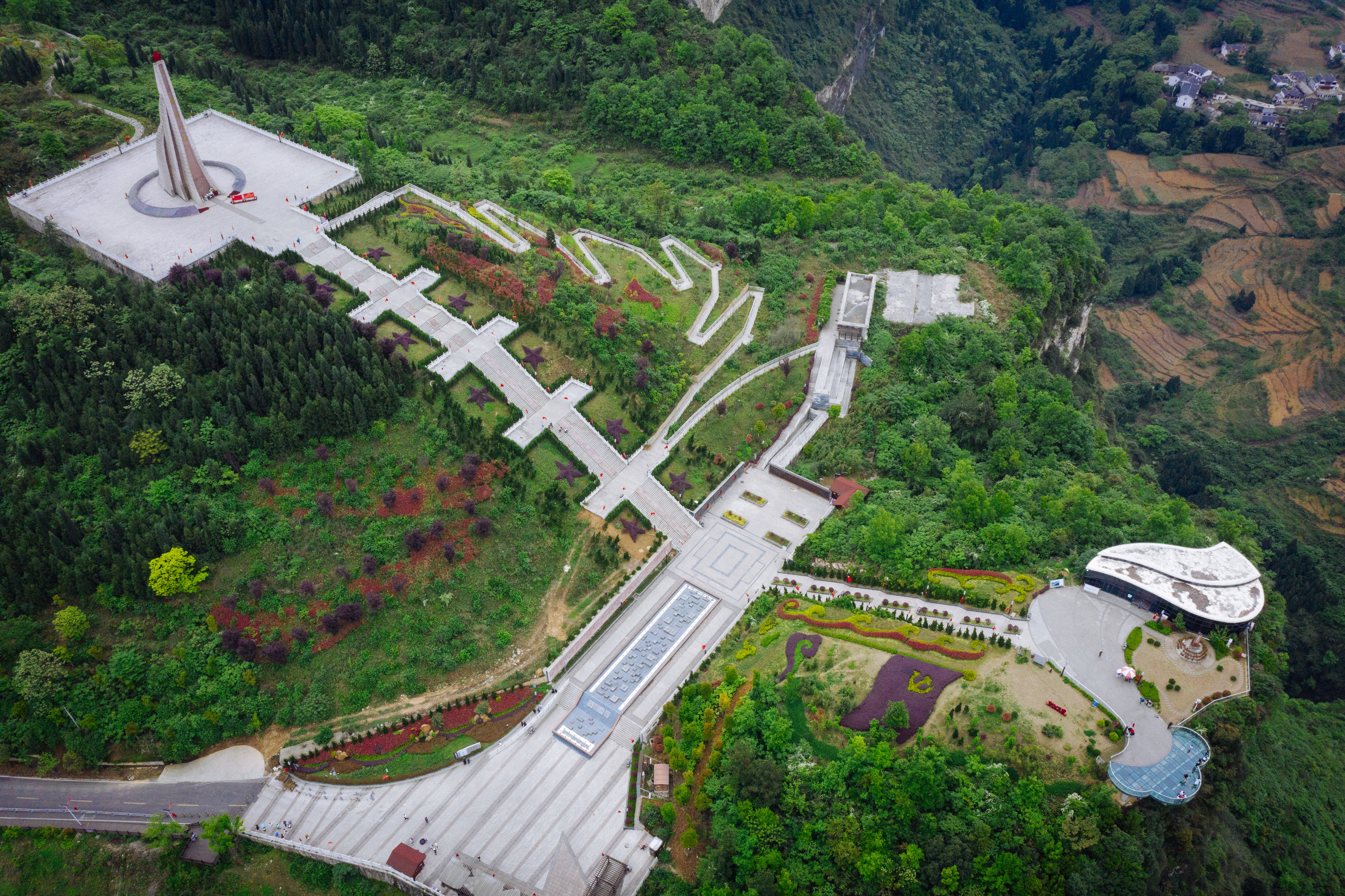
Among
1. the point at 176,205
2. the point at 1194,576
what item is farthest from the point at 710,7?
the point at 1194,576

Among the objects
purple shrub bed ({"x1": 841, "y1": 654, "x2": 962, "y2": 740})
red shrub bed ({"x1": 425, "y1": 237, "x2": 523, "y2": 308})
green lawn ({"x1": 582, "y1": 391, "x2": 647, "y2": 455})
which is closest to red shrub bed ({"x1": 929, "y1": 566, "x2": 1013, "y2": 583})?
purple shrub bed ({"x1": 841, "y1": 654, "x2": 962, "y2": 740})

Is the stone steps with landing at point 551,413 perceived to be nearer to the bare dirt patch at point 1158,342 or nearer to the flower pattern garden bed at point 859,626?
the flower pattern garden bed at point 859,626

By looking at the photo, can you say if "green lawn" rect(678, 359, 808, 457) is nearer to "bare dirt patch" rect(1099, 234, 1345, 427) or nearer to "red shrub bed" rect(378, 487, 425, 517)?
"red shrub bed" rect(378, 487, 425, 517)

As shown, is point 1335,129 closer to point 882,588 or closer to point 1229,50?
point 1229,50

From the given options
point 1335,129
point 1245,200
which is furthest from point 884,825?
point 1335,129

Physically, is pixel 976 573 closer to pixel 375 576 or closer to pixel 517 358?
pixel 517 358

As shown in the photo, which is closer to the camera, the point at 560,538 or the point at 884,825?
the point at 884,825

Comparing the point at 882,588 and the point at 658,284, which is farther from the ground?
the point at 658,284
